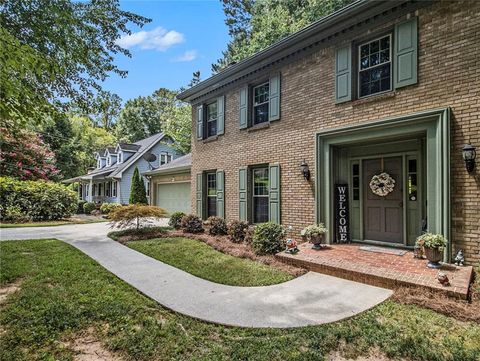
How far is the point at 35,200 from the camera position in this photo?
14.1 metres

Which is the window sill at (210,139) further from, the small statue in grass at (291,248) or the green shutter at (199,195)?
the small statue in grass at (291,248)

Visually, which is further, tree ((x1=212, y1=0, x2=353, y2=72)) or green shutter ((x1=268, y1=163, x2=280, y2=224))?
tree ((x1=212, y1=0, x2=353, y2=72))

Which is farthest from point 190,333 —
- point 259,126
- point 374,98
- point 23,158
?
point 23,158

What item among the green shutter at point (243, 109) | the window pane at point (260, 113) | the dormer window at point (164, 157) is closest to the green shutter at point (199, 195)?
the green shutter at point (243, 109)

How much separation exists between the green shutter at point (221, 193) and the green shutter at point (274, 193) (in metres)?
2.34

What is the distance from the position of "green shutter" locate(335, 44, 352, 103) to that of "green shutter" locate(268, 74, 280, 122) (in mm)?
1862

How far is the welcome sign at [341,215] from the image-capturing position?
720 centimetres

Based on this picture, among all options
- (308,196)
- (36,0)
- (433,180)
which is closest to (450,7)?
(433,180)

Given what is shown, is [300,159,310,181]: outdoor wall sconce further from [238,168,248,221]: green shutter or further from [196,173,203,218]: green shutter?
[196,173,203,218]: green shutter

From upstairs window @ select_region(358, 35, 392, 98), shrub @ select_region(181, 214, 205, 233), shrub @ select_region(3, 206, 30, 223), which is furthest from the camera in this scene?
shrub @ select_region(3, 206, 30, 223)

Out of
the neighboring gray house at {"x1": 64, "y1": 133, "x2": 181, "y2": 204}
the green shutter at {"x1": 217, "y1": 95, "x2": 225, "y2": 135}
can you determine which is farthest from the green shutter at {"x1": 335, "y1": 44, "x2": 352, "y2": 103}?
the neighboring gray house at {"x1": 64, "y1": 133, "x2": 181, "y2": 204}

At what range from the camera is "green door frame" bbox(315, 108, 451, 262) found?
17.2 feet

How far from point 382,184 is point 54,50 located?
8.92 m

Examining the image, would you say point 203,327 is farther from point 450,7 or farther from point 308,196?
point 450,7
